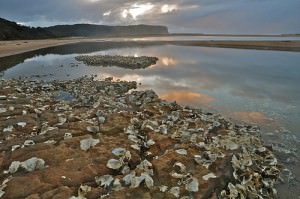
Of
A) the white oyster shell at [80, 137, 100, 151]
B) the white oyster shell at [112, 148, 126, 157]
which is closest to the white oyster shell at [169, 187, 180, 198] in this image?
the white oyster shell at [112, 148, 126, 157]

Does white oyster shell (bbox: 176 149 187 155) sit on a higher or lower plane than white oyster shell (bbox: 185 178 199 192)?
higher

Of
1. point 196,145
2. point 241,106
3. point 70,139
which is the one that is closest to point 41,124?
point 70,139

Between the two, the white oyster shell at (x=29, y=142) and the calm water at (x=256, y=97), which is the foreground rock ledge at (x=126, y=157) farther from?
the calm water at (x=256, y=97)

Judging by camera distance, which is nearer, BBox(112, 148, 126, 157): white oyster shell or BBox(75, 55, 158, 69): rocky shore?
BBox(112, 148, 126, 157): white oyster shell

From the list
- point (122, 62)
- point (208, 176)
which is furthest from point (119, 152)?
point (122, 62)

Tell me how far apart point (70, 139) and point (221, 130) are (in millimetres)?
5973

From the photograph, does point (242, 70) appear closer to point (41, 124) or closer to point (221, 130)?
→ point (221, 130)

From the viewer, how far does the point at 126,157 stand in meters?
7.36

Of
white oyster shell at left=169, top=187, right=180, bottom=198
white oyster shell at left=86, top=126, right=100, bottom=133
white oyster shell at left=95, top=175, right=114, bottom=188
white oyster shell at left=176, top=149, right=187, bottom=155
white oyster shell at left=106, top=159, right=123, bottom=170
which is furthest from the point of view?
white oyster shell at left=86, top=126, right=100, bottom=133

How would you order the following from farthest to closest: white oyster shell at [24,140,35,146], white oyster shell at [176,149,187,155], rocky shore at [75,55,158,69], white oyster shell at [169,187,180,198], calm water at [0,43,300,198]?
rocky shore at [75,55,158,69] → calm water at [0,43,300,198] → white oyster shell at [176,149,187,155] → white oyster shell at [24,140,35,146] → white oyster shell at [169,187,180,198]

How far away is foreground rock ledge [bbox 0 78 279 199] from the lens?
6195 millimetres

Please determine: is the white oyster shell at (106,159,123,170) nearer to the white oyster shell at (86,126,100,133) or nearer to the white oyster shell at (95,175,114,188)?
the white oyster shell at (95,175,114,188)

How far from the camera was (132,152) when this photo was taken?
303 inches

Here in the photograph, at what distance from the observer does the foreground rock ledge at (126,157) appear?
20.3 feet
